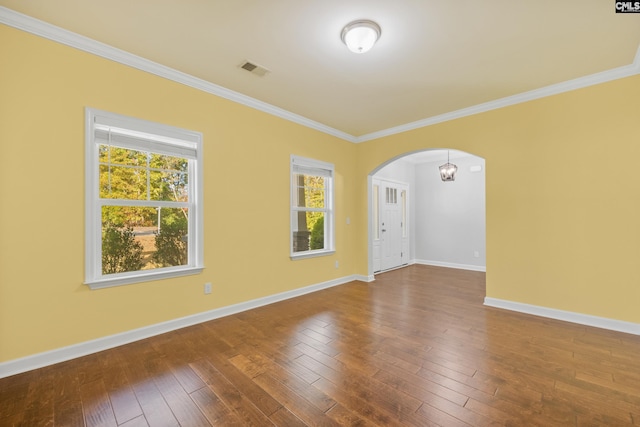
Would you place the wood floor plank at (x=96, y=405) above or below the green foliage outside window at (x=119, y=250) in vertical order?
below

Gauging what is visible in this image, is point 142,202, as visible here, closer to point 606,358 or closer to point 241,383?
point 241,383

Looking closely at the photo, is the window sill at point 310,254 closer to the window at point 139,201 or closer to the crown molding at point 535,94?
the window at point 139,201

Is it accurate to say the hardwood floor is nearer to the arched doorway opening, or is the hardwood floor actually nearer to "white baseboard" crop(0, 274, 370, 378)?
"white baseboard" crop(0, 274, 370, 378)

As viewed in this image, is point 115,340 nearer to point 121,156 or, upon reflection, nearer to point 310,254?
point 121,156

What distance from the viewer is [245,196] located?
3.76 m

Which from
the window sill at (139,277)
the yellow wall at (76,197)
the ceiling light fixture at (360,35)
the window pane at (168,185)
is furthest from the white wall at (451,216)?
the window pane at (168,185)

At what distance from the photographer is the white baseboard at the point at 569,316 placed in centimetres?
299

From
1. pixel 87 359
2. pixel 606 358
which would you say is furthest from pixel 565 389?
pixel 87 359

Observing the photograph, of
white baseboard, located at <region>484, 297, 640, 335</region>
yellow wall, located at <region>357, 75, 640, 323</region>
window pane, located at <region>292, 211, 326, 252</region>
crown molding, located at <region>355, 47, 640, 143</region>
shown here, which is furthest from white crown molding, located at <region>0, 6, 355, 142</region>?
white baseboard, located at <region>484, 297, 640, 335</region>

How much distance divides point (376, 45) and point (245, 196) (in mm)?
2374

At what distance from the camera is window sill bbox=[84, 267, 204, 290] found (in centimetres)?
260

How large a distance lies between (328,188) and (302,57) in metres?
2.62

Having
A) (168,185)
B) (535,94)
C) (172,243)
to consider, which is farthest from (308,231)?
(535,94)

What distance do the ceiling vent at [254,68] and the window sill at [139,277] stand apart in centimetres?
236
